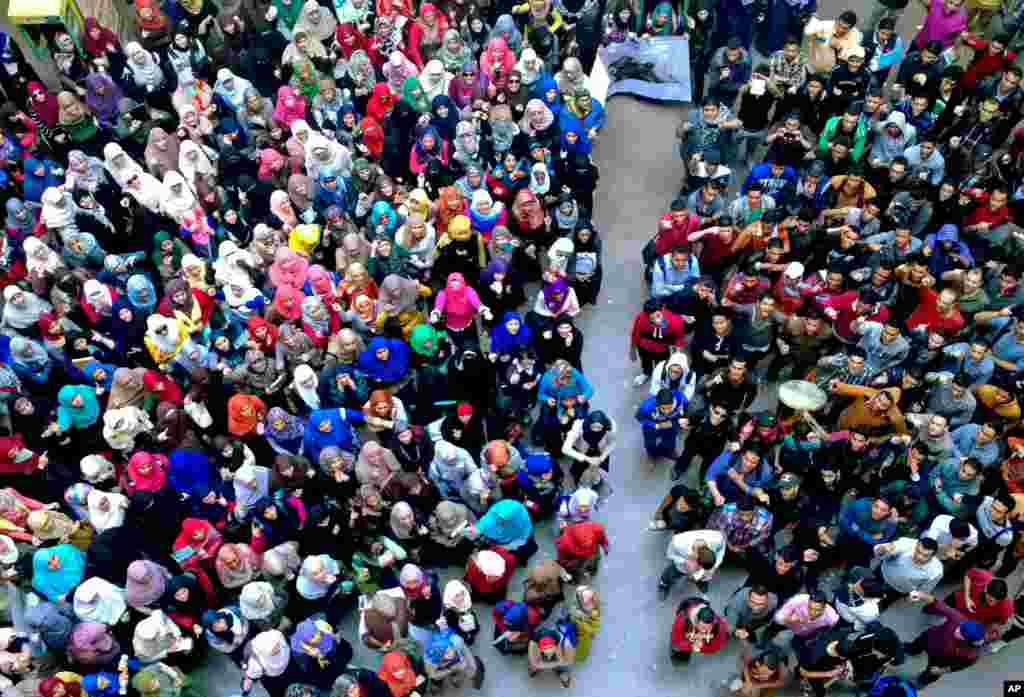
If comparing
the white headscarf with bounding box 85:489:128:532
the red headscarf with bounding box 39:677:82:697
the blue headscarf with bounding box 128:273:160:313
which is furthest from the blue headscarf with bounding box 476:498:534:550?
the blue headscarf with bounding box 128:273:160:313

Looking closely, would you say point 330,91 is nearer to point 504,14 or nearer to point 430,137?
point 430,137

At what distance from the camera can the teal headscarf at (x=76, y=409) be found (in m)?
10.6

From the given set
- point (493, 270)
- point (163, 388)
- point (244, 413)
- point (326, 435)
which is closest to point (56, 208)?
point (163, 388)

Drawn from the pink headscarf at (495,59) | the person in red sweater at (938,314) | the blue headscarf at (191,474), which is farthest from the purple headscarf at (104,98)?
the person in red sweater at (938,314)

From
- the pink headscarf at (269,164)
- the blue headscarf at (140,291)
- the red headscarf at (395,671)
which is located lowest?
the red headscarf at (395,671)

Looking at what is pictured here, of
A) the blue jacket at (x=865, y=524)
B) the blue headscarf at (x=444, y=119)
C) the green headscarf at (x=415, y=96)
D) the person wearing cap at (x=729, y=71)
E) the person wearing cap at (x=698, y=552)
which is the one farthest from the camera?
the person wearing cap at (x=729, y=71)

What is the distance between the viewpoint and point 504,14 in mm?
14391

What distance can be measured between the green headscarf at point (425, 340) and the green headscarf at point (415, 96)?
339cm

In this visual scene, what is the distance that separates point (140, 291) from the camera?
11.4 m

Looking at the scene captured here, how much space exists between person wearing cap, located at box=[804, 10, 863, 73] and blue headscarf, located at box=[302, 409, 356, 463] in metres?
7.99

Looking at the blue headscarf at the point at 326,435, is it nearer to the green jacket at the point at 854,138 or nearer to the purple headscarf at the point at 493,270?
the purple headscarf at the point at 493,270

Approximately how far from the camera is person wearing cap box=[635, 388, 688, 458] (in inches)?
426

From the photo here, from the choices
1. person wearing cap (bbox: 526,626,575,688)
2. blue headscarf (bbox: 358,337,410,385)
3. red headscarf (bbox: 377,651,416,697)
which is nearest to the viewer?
red headscarf (bbox: 377,651,416,697)

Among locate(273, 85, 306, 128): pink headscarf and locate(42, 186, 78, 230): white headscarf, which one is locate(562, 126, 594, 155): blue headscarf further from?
locate(42, 186, 78, 230): white headscarf
